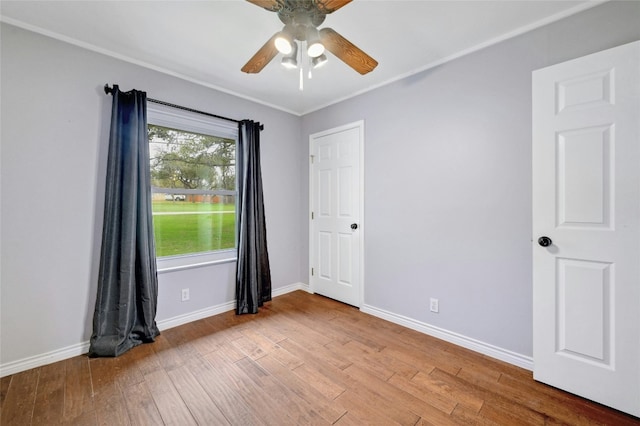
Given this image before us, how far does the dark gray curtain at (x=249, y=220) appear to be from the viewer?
9.55 ft

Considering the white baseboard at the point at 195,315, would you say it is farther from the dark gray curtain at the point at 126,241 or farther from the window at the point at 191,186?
the window at the point at 191,186

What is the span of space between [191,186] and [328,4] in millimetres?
2158

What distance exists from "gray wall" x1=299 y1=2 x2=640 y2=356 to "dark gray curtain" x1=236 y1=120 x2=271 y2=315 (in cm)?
126

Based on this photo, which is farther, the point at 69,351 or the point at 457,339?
the point at 457,339

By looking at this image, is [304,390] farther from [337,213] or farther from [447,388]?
[337,213]

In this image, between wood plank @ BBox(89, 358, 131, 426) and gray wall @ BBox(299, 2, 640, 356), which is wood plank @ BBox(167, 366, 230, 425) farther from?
gray wall @ BBox(299, 2, 640, 356)

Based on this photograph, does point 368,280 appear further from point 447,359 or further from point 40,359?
point 40,359

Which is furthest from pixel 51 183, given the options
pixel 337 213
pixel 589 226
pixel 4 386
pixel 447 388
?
pixel 589 226

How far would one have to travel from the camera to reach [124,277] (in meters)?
2.16

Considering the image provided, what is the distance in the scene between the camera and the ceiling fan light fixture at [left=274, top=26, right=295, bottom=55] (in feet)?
4.75

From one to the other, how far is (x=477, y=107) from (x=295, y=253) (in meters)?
2.68

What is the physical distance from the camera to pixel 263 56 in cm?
170

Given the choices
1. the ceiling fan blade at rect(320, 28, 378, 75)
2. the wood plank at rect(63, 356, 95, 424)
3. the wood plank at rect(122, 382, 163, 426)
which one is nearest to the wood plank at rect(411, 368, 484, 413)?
the wood plank at rect(122, 382, 163, 426)

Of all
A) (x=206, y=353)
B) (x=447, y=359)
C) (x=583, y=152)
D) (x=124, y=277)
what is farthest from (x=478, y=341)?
(x=124, y=277)
